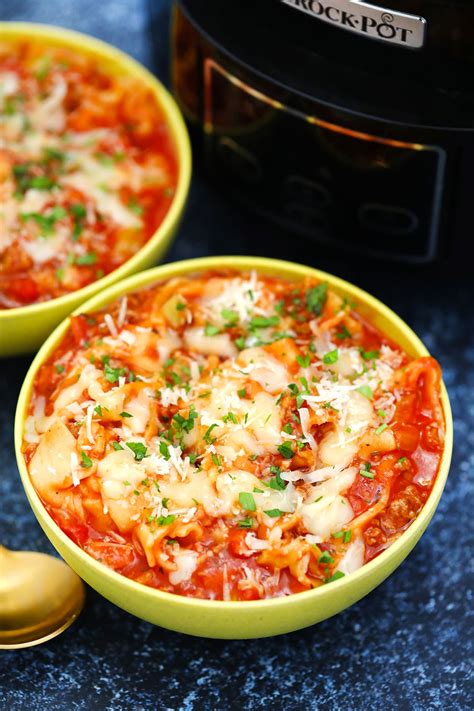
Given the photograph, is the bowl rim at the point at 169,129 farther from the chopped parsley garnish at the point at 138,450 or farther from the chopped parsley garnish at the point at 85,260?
the chopped parsley garnish at the point at 138,450

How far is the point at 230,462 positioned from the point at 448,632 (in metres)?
0.54

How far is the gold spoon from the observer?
1.71 m

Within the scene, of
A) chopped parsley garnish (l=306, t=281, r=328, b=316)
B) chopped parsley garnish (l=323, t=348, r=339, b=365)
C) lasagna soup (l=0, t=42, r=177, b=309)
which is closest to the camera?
chopped parsley garnish (l=323, t=348, r=339, b=365)

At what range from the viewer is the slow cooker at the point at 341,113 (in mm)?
1705

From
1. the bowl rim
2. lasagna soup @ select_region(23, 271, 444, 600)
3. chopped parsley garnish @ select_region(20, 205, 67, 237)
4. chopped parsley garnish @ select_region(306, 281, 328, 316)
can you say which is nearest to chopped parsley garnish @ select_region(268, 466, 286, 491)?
lasagna soup @ select_region(23, 271, 444, 600)

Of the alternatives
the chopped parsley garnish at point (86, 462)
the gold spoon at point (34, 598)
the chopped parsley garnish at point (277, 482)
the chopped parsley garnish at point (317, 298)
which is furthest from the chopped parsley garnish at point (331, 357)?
the gold spoon at point (34, 598)

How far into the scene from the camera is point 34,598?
1725mm

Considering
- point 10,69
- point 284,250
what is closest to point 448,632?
point 284,250

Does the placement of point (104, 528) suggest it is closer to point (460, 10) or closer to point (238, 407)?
point (238, 407)

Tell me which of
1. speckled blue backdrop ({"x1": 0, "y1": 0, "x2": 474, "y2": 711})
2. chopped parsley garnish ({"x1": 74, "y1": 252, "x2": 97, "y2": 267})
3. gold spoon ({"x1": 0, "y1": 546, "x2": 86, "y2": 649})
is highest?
chopped parsley garnish ({"x1": 74, "y1": 252, "x2": 97, "y2": 267})

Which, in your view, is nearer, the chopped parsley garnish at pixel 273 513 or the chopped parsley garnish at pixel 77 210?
the chopped parsley garnish at pixel 273 513

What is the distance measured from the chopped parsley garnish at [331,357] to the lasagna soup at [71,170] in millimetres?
527

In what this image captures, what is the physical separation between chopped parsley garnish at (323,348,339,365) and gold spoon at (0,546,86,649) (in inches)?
22.9

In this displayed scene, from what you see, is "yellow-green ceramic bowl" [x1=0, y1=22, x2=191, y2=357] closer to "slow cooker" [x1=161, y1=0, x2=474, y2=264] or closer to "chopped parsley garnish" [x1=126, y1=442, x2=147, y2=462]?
"slow cooker" [x1=161, y1=0, x2=474, y2=264]
